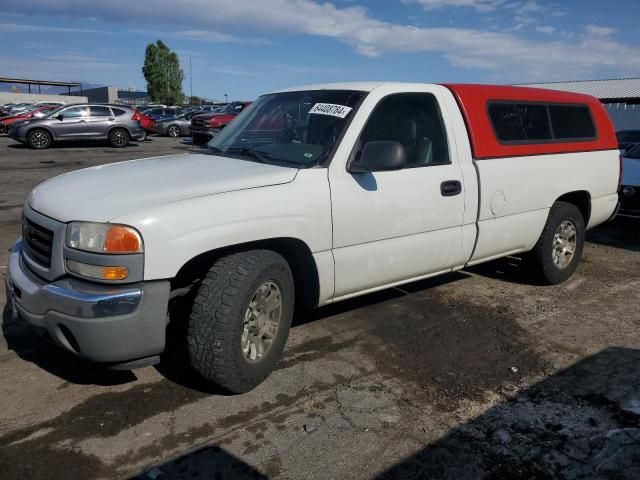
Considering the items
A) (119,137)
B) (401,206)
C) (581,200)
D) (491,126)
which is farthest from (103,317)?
(119,137)

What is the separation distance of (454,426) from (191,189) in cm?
198

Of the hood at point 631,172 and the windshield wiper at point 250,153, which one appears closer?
the windshield wiper at point 250,153

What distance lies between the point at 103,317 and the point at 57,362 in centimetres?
125

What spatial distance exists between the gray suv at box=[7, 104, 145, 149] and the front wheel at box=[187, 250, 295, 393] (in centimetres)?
1815

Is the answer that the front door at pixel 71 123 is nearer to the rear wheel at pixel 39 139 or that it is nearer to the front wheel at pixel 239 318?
the rear wheel at pixel 39 139

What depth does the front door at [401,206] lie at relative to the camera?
3.62m

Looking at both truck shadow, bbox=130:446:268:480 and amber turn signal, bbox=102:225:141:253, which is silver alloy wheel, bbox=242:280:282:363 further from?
amber turn signal, bbox=102:225:141:253

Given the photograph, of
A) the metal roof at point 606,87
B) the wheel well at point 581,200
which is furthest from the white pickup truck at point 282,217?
the metal roof at point 606,87

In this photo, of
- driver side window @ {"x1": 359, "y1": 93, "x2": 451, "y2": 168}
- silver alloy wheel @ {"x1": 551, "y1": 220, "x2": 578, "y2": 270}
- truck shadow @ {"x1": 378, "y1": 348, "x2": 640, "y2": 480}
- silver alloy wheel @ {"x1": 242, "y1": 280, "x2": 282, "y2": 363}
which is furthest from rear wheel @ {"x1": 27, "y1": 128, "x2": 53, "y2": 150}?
truck shadow @ {"x1": 378, "y1": 348, "x2": 640, "y2": 480}

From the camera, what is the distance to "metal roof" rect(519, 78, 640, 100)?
1123 inches

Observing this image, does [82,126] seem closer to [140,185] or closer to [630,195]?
[630,195]

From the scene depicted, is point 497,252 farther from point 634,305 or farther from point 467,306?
point 634,305

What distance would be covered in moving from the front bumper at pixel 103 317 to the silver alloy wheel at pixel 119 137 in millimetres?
18654

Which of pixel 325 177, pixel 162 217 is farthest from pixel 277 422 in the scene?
pixel 325 177
